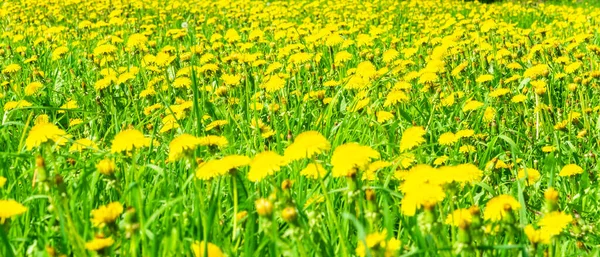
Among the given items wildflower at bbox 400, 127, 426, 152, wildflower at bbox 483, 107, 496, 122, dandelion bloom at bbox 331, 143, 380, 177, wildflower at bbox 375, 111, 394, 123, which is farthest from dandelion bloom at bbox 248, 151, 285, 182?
wildflower at bbox 483, 107, 496, 122

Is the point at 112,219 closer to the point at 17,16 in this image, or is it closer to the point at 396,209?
the point at 396,209

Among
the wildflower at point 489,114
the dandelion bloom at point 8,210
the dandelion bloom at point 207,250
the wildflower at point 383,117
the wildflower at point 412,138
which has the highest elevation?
the dandelion bloom at point 8,210

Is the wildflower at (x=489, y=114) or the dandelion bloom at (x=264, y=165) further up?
the dandelion bloom at (x=264, y=165)

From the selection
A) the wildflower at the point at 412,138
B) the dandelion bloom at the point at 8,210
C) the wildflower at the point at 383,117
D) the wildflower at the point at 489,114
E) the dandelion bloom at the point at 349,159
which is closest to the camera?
the dandelion bloom at the point at 8,210

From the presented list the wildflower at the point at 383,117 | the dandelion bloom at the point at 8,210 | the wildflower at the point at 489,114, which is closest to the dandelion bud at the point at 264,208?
the dandelion bloom at the point at 8,210

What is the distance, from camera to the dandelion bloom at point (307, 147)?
1.43 m

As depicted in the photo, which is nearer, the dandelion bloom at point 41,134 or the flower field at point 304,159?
the flower field at point 304,159

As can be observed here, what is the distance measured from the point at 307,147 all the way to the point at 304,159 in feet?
1.72

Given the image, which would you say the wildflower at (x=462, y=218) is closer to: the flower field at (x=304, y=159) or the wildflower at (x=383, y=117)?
the flower field at (x=304, y=159)

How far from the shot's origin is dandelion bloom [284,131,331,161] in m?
1.43

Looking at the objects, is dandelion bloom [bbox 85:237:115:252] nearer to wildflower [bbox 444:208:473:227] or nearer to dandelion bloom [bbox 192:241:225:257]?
dandelion bloom [bbox 192:241:225:257]

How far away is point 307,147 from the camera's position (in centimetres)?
144

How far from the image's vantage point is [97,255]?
117 centimetres

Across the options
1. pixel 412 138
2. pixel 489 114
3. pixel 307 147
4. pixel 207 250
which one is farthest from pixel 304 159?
pixel 489 114
